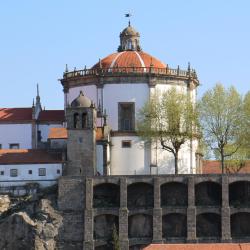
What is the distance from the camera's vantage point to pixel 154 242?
398 ft

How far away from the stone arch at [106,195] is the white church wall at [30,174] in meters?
4.54

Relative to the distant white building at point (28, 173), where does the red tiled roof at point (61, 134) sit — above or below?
above

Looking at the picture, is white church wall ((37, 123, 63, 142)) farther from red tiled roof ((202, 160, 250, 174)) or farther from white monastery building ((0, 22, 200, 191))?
red tiled roof ((202, 160, 250, 174))

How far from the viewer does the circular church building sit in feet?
430

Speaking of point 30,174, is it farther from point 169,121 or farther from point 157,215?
point 169,121

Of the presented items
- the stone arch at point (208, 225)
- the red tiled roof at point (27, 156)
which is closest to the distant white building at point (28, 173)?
the red tiled roof at point (27, 156)

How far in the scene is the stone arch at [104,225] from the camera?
122 m

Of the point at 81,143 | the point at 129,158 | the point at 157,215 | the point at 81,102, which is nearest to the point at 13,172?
the point at 81,143

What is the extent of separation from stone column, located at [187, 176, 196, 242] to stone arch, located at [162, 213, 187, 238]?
0.83 metres

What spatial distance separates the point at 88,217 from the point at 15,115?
2061cm

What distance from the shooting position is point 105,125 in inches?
5108

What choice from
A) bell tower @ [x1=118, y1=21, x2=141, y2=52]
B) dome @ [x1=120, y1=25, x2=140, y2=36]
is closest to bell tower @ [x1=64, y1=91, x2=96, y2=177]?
bell tower @ [x1=118, y1=21, x2=141, y2=52]

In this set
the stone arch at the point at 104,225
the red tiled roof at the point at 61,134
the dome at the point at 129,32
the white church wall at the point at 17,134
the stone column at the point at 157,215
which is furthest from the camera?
the dome at the point at 129,32

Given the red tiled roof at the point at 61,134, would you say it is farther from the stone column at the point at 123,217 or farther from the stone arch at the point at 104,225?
the stone arch at the point at 104,225
